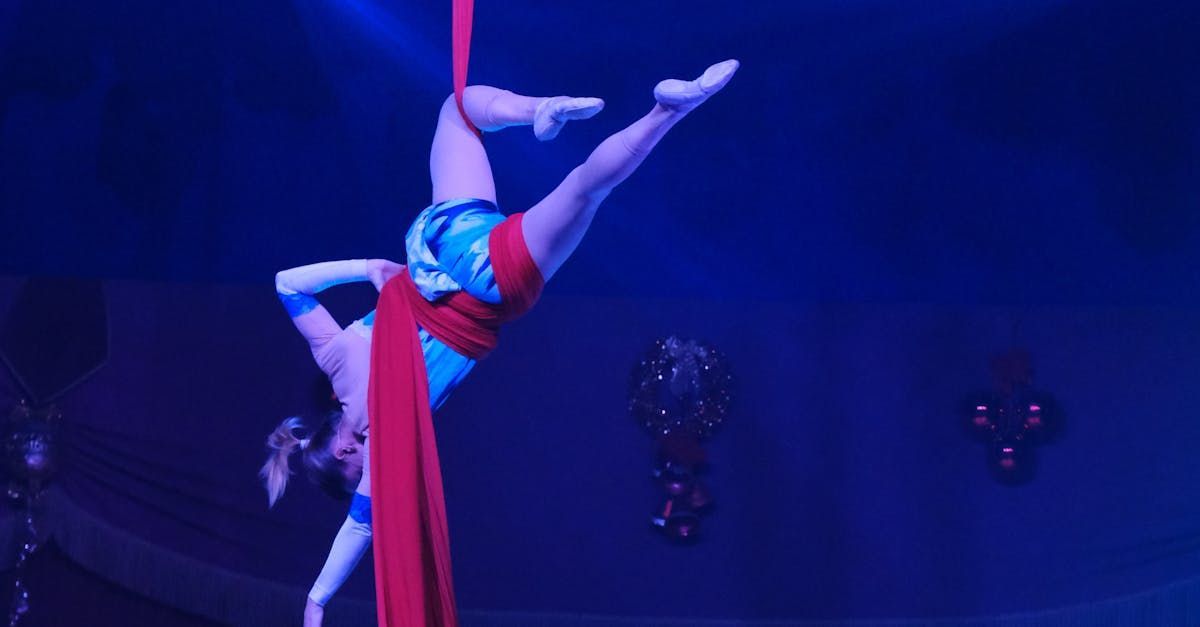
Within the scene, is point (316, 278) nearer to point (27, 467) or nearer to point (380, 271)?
point (380, 271)

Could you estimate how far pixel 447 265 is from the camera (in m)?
2.62

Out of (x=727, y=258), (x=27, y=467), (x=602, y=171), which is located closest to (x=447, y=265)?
(x=602, y=171)

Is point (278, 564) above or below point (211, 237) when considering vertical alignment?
below

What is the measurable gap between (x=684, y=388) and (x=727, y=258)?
50 centimetres

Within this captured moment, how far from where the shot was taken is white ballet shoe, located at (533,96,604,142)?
2.33 m

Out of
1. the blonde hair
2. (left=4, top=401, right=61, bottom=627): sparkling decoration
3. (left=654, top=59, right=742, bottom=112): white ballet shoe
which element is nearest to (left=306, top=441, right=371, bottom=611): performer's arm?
the blonde hair

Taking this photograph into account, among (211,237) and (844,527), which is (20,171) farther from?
(844,527)

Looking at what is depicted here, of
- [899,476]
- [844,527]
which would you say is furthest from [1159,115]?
[844,527]

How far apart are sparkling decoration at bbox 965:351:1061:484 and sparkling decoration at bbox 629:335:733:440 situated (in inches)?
36.9

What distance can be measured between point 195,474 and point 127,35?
1.63 m

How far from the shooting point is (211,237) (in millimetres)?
3812

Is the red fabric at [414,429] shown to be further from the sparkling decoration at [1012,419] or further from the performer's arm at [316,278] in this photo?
the sparkling decoration at [1012,419]

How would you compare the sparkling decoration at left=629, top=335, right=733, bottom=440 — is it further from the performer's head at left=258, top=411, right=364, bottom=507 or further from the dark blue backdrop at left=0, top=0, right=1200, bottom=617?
the performer's head at left=258, top=411, right=364, bottom=507

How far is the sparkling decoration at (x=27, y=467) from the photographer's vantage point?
3969 mm
